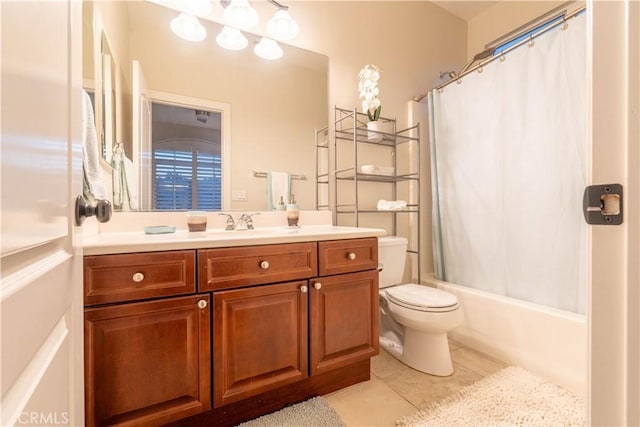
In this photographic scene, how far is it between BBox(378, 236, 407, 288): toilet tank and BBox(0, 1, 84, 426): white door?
5.26 ft

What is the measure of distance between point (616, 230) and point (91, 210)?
913 mm

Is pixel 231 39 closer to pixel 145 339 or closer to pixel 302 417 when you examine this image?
pixel 145 339

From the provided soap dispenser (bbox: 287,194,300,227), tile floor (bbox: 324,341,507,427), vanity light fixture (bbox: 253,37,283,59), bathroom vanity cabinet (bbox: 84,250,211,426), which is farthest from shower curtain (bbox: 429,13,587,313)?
bathroom vanity cabinet (bbox: 84,250,211,426)

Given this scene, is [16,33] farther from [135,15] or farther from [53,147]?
[135,15]

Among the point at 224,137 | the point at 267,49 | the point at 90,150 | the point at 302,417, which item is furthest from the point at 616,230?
the point at 267,49

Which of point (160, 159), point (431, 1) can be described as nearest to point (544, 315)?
point (160, 159)

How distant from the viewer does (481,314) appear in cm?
181

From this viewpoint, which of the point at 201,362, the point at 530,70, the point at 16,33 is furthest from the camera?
the point at 530,70

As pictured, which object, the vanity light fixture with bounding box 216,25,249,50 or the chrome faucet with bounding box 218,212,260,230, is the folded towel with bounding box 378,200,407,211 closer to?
the chrome faucet with bounding box 218,212,260,230

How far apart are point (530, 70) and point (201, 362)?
7.55 ft

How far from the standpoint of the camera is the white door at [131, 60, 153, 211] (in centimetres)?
141

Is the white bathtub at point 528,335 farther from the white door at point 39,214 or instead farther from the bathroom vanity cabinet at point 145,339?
the white door at point 39,214

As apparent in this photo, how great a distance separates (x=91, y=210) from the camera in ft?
1.90

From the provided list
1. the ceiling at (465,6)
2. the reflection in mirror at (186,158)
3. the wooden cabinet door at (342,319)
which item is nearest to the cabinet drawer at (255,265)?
the wooden cabinet door at (342,319)
